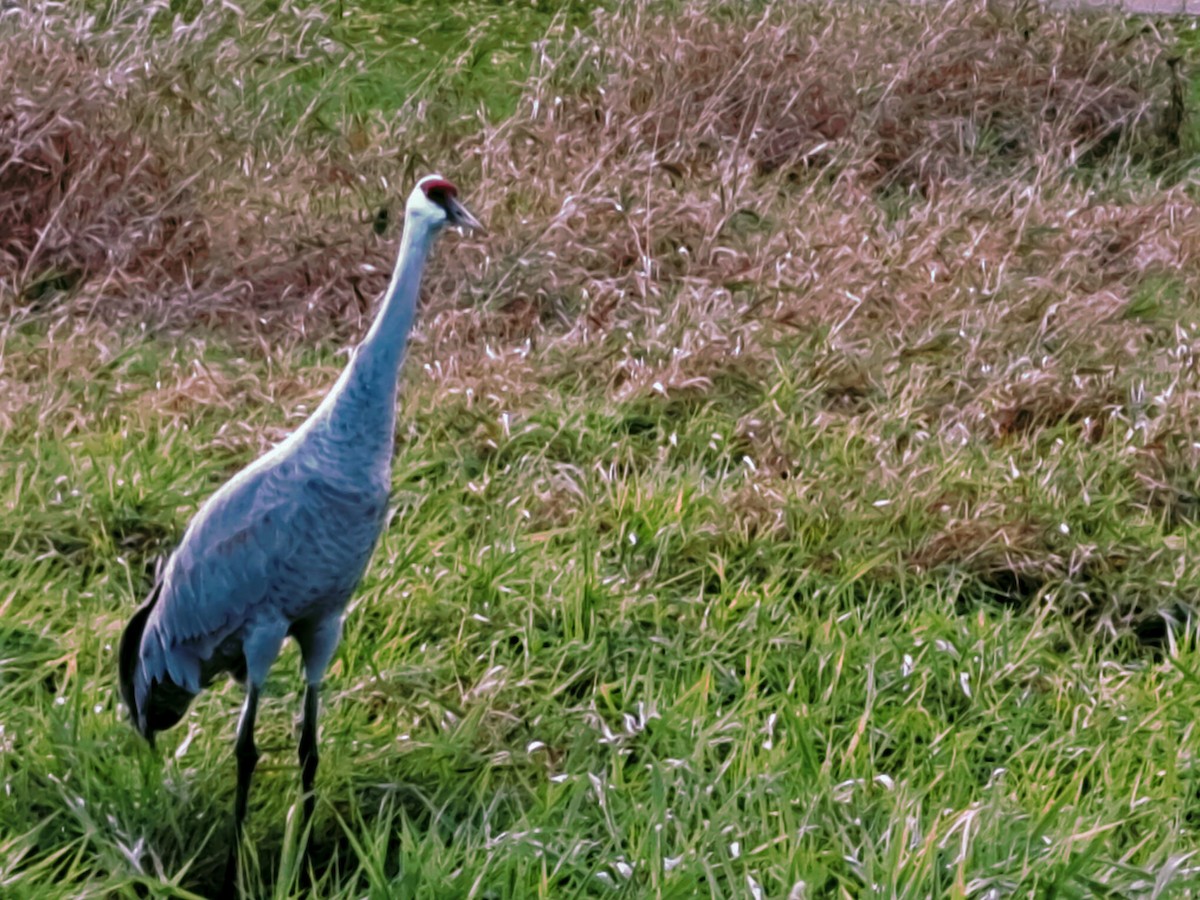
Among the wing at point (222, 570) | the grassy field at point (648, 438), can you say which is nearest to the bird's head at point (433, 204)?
the wing at point (222, 570)

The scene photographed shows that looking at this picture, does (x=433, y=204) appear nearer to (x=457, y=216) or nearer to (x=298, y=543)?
(x=457, y=216)

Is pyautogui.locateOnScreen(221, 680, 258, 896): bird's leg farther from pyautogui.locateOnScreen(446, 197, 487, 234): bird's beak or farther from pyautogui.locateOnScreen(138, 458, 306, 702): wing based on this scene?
pyautogui.locateOnScreen(446, 197, 487, 234): bird's beak

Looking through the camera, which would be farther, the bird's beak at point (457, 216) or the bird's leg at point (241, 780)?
the bird's leg at point (241, 780)

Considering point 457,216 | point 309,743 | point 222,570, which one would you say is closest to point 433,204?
point 457,216

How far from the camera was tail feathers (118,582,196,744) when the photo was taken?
2.65m

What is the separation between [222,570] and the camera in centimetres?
246

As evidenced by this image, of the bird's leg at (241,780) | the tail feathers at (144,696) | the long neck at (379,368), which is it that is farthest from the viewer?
the tail feathers at (144,696)

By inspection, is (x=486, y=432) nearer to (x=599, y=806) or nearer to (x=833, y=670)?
(x=833, y=670)

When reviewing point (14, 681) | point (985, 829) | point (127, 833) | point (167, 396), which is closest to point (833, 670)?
point (985, 829)

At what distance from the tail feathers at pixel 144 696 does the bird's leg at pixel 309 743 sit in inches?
8.4

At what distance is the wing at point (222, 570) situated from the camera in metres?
2.39

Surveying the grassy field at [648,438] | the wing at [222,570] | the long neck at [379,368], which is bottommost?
the grassy field at [648,438]

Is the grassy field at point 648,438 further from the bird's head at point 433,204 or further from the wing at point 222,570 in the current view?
the bird's head at point 433,204

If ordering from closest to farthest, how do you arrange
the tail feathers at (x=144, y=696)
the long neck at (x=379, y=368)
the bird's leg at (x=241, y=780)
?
the long neck at (x=379, y=368) → the bird's leg at (x=241, y=780) → the tail feathers at (x=144, y=696)
